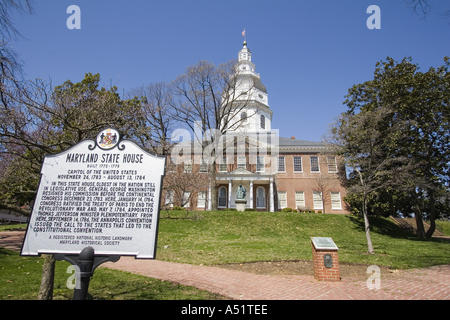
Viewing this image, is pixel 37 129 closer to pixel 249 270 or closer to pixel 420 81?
pixel 249 270

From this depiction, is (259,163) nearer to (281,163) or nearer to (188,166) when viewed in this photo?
(281,163)

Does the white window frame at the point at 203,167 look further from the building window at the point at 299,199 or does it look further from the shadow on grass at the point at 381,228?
the shadow on grass at the point at 381,228

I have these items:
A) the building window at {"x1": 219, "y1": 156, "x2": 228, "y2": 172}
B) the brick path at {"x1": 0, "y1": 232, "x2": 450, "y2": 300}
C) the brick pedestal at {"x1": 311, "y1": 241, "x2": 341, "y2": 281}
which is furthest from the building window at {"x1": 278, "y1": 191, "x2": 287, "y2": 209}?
the brick pedestal at {"x1": 311, "y1": 241, "x2": 341, "y2": 281}

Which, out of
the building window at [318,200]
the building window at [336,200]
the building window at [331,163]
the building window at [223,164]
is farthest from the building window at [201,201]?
the building window at [336,200]

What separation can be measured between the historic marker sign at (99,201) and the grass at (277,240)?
5.67 meters

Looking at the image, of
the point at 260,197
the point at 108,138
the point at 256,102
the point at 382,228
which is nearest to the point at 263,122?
the point at 256,102

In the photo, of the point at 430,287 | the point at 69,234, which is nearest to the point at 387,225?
the point at 430,287

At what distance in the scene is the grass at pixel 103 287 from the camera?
5.51 metres

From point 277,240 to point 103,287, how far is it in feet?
34.7

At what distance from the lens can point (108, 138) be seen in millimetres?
4676

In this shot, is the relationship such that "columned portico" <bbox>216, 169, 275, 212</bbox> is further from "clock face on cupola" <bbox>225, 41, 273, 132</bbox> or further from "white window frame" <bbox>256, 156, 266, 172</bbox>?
"clock face on cupola" <bbox>225, 41, 273, 132</bbox>
